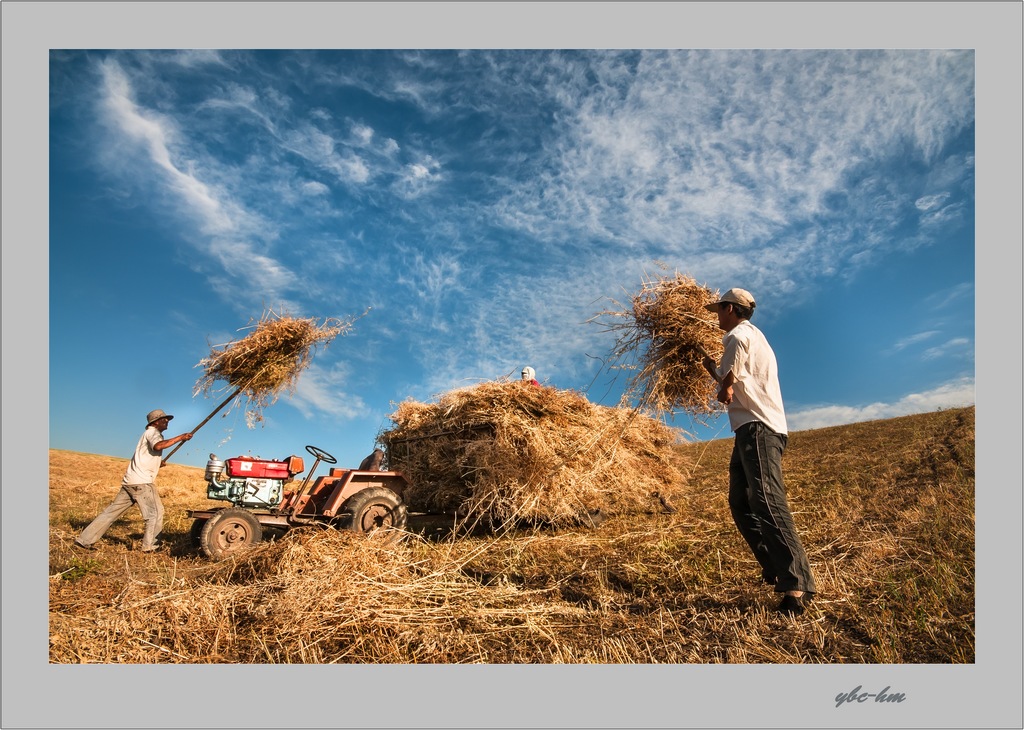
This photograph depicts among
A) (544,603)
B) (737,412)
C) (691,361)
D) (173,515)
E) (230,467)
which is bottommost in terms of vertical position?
(173,515)

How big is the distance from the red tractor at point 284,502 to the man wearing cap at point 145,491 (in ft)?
1.70

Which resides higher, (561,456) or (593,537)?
(561,456)

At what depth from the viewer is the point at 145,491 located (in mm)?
6477

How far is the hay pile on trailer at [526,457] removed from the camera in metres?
5.84

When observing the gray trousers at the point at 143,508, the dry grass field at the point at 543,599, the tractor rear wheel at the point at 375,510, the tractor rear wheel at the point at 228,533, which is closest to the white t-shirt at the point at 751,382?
the dry grass field at the point at 543,599

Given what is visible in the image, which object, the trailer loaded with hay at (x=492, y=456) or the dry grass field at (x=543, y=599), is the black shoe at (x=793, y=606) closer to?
the dry grass field at (x=543, y=599)

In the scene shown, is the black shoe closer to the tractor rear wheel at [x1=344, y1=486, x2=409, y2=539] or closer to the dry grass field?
the dry grass field

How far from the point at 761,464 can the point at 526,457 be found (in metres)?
2.85

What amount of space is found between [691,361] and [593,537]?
216cm

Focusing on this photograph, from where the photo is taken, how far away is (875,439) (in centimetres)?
1389

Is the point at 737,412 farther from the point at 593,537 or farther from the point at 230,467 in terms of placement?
the point at 230,467

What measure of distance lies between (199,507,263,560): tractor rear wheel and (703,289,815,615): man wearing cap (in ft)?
15.1

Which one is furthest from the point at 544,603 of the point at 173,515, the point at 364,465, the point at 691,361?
the point at 173,515

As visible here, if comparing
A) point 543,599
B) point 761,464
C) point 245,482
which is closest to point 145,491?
point 245,482
